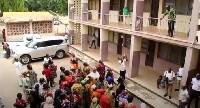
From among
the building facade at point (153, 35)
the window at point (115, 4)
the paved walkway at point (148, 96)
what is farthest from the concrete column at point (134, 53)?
the window at point (115, 4)

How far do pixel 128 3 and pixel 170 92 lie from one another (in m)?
8.57

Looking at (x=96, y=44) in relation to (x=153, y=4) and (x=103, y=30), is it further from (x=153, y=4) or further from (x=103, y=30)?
(x=153, y=4)

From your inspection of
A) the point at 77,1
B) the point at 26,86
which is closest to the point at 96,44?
the point at 77,1

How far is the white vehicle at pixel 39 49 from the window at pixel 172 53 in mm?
8485

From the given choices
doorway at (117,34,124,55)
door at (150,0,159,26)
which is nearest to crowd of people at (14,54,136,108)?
door at (150,0,159,26)

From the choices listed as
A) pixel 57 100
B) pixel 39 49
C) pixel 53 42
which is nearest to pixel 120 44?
pixel 53 42

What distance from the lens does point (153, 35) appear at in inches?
411

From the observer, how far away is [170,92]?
32.4 ft

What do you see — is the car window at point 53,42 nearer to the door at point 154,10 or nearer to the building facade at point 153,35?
the building facade at point 153,35

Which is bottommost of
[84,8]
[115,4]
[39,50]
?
[39,50]

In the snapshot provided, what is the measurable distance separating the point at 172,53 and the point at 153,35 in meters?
2.91

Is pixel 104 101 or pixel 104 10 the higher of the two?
pixel 104 10

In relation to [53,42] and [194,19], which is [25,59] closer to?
[53,42]

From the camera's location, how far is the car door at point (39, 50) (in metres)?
15.8
